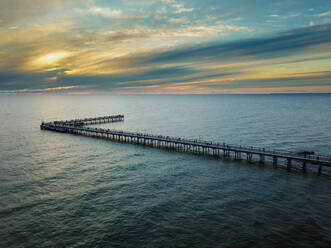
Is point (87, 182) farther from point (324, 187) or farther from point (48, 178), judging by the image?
point (324, 187)

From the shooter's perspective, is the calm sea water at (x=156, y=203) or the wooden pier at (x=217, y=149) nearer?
the calm sea water at (x=156, y=203)

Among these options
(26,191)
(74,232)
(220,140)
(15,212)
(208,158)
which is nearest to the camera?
(74,232)

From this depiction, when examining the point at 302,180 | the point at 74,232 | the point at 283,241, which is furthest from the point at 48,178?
the point at 302,180

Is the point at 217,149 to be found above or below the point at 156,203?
above

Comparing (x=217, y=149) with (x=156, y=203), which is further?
(x=217, y=149)

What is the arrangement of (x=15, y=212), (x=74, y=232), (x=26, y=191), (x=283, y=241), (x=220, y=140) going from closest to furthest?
(x=283, y=241) → (x=74, y=232) → (x=15, y=212) → (x=26, y=191) → (x=220, y=140)

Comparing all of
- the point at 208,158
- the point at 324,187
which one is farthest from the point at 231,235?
the point at 208,158

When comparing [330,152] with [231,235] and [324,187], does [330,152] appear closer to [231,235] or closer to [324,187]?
[324,187]

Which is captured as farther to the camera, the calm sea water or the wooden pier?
the wooden pier

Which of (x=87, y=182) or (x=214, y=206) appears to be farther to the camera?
(x=87, y=182)
